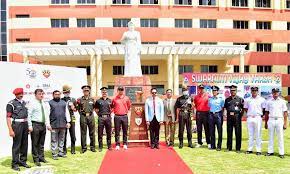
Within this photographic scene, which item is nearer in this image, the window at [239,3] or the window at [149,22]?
the window at [149,22]

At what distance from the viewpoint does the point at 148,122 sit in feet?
44.1

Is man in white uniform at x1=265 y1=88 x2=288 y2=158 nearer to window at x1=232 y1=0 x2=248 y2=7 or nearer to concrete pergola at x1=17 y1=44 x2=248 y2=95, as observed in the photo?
concrete pergola at x1=17 y1=44 x2=248 y2=95

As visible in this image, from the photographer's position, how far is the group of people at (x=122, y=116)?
1038 cm

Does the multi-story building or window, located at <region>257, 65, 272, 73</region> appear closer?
the multi-story building

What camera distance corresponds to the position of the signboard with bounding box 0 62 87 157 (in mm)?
11688

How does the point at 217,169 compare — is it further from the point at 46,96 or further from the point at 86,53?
the point at 86,53

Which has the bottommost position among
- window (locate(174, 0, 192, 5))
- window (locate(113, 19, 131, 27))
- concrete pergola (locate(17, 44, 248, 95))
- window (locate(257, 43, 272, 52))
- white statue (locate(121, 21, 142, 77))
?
white statue (locate(121, 21, 142, 77))

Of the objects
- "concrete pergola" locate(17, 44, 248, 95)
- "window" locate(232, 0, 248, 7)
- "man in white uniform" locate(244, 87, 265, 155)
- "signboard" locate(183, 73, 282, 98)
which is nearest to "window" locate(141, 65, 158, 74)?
"concrete pergola" locate(17, 44, 248, 95)

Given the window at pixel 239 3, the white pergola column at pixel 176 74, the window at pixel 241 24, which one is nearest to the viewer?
the white pergola column at pixel 176 74

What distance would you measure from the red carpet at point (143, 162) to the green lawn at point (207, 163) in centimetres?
21

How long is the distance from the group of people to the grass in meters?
0.54

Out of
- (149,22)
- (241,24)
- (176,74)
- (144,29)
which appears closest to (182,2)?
(149,22)

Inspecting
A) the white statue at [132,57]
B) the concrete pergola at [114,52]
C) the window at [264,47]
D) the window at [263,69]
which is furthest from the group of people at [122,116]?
the window at [264,47]

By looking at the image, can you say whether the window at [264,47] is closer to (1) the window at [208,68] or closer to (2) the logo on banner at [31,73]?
(1) the window at [208,68]
